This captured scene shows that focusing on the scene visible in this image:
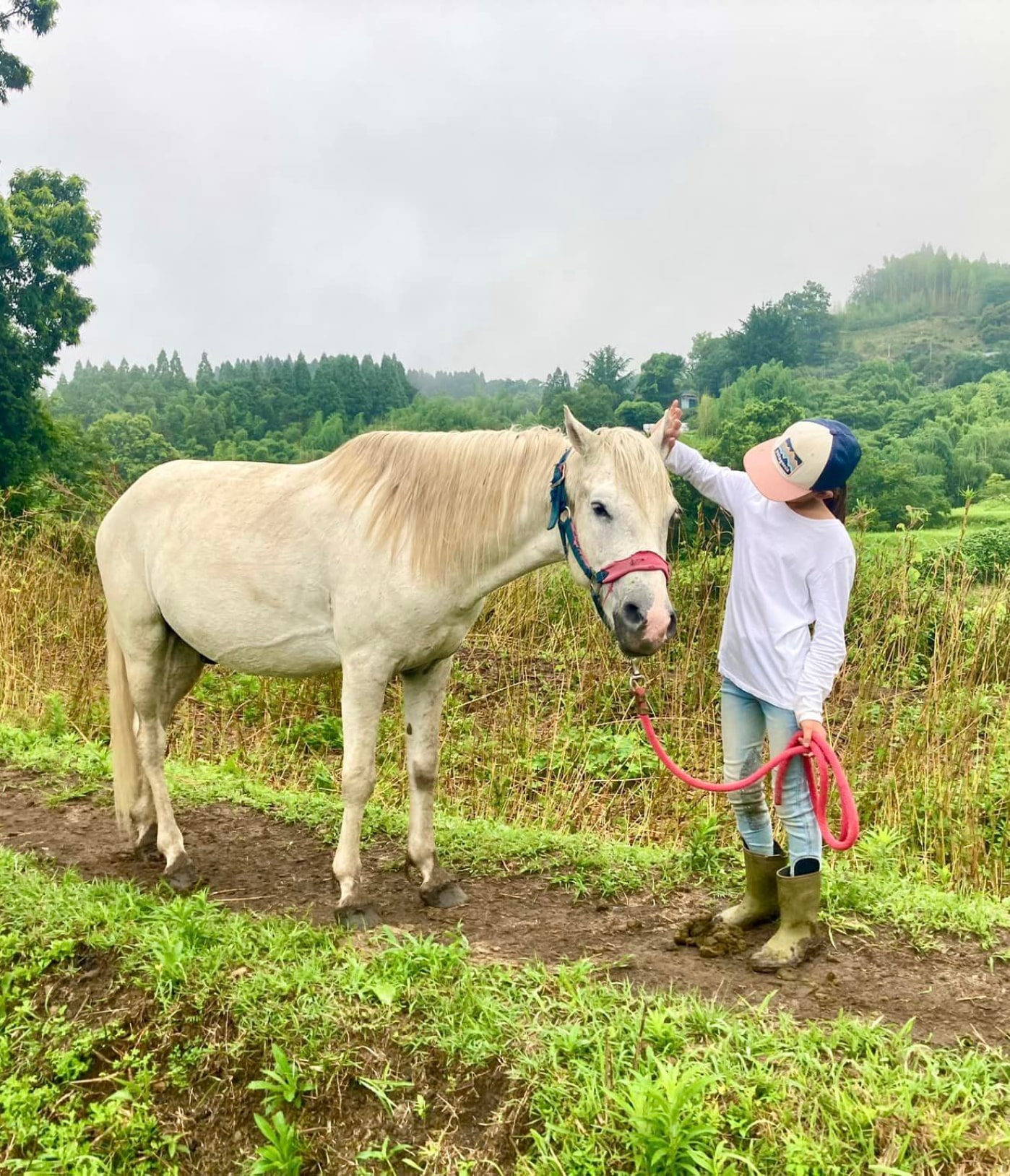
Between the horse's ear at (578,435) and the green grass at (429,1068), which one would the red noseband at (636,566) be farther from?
the green grass at (429,1068)

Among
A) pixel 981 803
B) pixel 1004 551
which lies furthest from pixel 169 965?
pixel 1004 551

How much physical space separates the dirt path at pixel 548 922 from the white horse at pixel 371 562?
0.26m

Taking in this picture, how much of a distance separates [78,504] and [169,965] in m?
7.14

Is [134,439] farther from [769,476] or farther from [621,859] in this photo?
[769,476]

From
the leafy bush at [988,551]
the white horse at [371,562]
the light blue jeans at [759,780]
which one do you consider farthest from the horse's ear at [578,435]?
the leafy bush at [988,551]

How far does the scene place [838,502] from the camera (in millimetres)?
2973

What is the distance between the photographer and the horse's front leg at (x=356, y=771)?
3422mm

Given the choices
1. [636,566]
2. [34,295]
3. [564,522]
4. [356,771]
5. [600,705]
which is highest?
[34,295]

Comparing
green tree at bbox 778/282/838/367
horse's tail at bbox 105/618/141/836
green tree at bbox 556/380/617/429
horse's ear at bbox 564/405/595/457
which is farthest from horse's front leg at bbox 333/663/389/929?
green tree at bbox 778/282/838/367

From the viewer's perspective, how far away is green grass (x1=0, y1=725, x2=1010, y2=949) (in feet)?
11.4

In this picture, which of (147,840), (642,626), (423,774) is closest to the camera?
(642,626)

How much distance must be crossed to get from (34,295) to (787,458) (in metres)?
22.4

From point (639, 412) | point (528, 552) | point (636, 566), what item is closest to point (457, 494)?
point (528, 552)

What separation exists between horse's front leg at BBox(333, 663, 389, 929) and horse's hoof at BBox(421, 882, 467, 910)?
320mm
